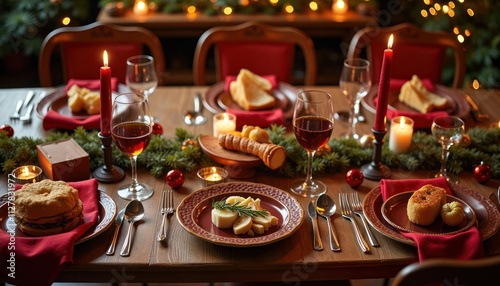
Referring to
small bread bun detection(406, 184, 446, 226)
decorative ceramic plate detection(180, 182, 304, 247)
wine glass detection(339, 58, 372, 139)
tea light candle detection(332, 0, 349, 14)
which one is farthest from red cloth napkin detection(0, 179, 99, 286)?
tea light candle detection(332, 0, 349, 14)

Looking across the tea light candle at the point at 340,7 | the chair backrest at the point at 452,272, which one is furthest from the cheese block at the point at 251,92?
the tea light candle at the point at 340,7

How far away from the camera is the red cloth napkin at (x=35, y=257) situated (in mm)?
1179

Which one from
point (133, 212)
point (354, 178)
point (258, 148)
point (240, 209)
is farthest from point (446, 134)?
point (133, 212)

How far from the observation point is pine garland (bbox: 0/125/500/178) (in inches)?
62.8

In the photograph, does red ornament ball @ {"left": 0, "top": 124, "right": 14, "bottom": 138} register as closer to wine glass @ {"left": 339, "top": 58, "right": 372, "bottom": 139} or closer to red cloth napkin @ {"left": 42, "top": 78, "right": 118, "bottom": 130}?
red cloth napkin @ {"left": 42, "top": 78, "right": 118, "bottom": 130}

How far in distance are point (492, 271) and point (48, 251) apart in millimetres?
821

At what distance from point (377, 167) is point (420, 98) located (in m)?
0.48

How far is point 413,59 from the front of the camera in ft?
8.13

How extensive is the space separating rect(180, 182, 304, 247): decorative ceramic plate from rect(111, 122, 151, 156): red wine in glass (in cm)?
17

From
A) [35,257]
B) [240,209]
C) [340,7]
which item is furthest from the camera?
[340,7]

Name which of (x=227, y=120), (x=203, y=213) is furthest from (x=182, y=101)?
(x=203, y=213)

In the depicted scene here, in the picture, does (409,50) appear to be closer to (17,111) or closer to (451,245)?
(451,245)

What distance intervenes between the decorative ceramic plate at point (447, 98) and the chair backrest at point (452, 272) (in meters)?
0.97

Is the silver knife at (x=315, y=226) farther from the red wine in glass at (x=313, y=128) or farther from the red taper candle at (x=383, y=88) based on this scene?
the red taper candle at (x=383, y=88)
